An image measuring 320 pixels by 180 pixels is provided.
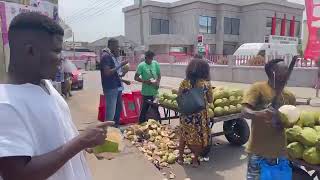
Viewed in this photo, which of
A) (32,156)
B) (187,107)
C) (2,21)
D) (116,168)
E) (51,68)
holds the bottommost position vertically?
(116,168)

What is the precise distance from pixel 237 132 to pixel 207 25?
142ft

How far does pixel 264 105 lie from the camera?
130 inches

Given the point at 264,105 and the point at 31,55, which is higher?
the point at 31,55

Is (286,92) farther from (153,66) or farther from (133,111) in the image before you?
(133,111)

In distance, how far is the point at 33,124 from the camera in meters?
1.37

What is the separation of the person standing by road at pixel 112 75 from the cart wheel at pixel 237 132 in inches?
86.1

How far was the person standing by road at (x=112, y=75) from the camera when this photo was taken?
261 inches

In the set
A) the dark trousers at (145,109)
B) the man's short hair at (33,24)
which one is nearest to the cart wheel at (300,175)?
the man's short hair at (33,24)

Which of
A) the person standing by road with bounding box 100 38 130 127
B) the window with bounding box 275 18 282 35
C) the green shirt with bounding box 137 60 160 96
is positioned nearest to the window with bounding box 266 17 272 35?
the window with bounding box 275 18 282 35

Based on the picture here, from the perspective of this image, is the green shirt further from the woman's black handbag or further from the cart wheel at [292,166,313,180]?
the cart wheel at [292,166,313,180]

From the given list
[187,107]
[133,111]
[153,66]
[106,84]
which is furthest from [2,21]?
[133,111]

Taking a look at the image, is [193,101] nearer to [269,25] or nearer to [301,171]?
[301,171]

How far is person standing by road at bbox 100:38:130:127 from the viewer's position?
663 centimetres

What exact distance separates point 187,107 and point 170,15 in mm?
47833
